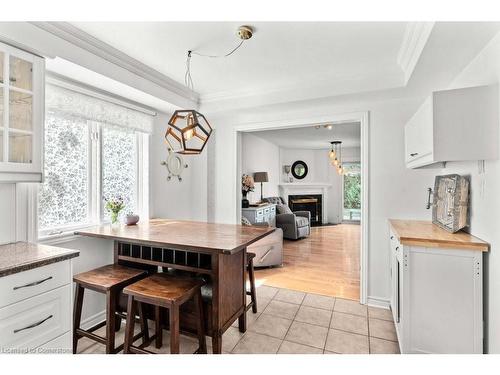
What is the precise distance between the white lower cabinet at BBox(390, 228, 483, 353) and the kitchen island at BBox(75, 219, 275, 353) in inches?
43.8

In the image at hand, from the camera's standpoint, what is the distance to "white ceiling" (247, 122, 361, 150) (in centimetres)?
532

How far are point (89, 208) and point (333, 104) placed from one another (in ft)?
9.05

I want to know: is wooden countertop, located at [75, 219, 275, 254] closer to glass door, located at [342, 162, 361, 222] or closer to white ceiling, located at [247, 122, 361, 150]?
white ceiling, located at [247, 122, 361, 150]

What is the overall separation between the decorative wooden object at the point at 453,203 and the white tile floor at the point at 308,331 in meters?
1.05

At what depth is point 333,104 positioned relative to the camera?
304cm

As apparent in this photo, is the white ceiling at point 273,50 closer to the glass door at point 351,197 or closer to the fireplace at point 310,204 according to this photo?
the fireplace at point 310,204

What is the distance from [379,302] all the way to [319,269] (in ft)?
4.03

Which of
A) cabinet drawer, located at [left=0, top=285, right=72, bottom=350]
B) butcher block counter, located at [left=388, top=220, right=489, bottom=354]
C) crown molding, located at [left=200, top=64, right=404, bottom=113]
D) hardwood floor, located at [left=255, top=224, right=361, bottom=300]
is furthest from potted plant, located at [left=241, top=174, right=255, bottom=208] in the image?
cabinet drawer, located at [left=0, top=285, right=72, bottom=350]

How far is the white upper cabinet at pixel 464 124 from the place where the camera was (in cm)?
159

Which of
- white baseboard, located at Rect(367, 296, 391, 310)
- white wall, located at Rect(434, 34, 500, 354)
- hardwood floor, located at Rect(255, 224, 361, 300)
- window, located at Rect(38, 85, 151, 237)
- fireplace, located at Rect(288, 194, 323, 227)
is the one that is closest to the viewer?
white wall, located at Rect(434, 34, 500, 354)

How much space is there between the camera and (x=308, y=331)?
2.36 metres
